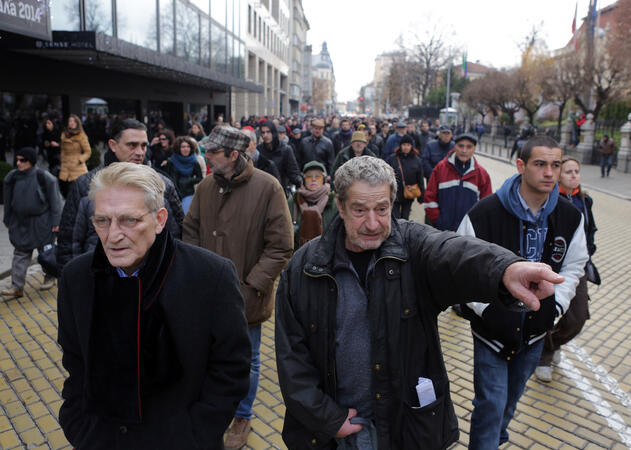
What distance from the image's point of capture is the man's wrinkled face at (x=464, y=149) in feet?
19.5

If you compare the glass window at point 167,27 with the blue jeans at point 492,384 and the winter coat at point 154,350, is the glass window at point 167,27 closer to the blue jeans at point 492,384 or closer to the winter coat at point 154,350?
the blue jeans at point 492,384

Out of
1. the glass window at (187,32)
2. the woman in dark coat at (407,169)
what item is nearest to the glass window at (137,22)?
the glass window at (187,32)

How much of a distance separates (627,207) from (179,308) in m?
15.9

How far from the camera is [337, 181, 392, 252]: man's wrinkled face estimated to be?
6.70 feet

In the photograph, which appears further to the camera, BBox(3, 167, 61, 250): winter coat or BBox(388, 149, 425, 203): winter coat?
BBox(388, 149, 425, 203): winter coat

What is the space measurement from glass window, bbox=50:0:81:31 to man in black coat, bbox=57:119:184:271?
10313 mm

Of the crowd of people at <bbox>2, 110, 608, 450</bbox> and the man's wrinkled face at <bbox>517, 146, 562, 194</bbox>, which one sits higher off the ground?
the man's wrinkled face at <bbox>517, 146, 562, 194</bbox>

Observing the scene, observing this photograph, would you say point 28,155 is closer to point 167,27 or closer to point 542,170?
point 542,170

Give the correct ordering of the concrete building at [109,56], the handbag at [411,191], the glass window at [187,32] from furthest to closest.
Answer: the glass window at [187,32] → the concrete building at [109,56] → the handbag at [411,191]

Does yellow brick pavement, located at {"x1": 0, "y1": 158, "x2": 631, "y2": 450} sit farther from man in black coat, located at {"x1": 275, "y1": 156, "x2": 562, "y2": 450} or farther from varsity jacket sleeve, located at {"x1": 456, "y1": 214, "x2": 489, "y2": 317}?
man in black coat, located at {"x1": 275, "y1": 156, "x2": 562, "y2": 450}

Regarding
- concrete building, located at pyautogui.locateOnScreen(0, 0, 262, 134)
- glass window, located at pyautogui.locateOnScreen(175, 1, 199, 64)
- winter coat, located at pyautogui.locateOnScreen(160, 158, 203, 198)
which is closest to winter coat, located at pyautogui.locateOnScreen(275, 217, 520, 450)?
winter coat, located at pyautogui.locateOnScreen(160, 158, 203, 198)

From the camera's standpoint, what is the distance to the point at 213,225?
3.40 metres

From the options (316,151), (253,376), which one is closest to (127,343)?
(253,376)

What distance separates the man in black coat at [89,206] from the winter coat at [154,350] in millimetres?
1729
